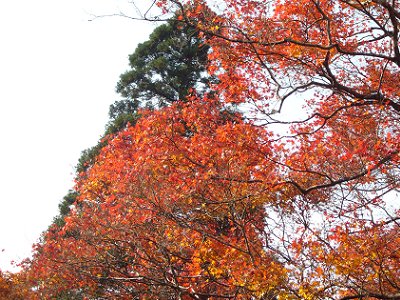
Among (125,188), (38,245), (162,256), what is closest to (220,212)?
(162,256)

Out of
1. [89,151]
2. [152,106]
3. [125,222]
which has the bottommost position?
[125,222]

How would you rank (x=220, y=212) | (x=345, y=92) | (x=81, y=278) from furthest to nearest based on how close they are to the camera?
1. (x=81, y=278)
2. (x=220, y=212)
3. (x=345, y=92)

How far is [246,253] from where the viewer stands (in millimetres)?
8914

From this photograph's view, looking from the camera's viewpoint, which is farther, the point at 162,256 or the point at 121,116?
the point at 121,116

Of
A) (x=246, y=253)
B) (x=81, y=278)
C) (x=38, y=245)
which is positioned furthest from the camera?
(x=38, y=245)

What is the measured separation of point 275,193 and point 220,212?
1.46 metres

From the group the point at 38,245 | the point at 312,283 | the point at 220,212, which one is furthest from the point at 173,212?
the point at 38,245

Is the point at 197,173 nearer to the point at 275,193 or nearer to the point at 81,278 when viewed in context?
the point at 275,193

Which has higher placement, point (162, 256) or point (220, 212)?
point (220, 212)

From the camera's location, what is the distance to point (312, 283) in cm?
800

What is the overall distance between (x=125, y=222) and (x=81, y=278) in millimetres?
2954

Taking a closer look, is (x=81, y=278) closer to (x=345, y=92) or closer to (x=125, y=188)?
(x=125, y=188)

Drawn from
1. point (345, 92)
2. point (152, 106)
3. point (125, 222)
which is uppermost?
point (152, 106)

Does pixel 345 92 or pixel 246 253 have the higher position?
pixel 345 92
